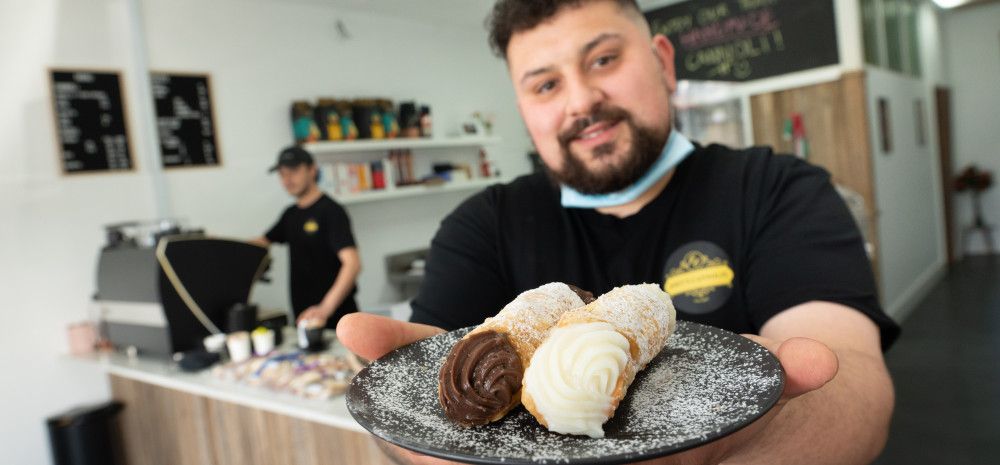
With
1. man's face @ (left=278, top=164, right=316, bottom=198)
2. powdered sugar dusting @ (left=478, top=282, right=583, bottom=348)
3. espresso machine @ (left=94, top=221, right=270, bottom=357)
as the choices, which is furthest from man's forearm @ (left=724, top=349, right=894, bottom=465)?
man's face @ (left=278, top=164, right=316, bottom=198)

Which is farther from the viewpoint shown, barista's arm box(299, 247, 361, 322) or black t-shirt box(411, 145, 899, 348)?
barista's arm box(299, 247, 361, 322)

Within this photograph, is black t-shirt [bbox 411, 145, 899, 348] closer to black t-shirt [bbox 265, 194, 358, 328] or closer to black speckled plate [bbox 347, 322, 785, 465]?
black speckled plate [bbox 347, 322, 785, 465]

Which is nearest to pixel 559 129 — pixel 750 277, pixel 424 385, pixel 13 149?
pixel 750 277

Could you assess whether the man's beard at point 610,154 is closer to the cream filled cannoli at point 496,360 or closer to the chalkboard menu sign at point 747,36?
the cream filled cannoli at point 496,360

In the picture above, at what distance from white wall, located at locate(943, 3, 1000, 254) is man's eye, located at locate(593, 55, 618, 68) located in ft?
30.5

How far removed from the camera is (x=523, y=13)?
3.55 feet

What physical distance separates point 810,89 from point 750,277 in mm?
4612

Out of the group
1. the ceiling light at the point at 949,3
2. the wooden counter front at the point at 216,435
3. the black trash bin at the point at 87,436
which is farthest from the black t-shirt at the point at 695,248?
the ceiling light at the point at 949,3

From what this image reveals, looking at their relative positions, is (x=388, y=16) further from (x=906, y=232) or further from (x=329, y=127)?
(x=906, y=232)

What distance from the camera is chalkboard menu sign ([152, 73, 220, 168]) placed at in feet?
12.7

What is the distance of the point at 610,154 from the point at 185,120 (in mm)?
3553

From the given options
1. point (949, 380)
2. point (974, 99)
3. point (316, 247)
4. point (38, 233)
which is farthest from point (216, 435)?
point (974, 99)

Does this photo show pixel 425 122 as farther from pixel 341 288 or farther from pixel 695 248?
pixel 695 248

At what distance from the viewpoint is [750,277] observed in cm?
108
